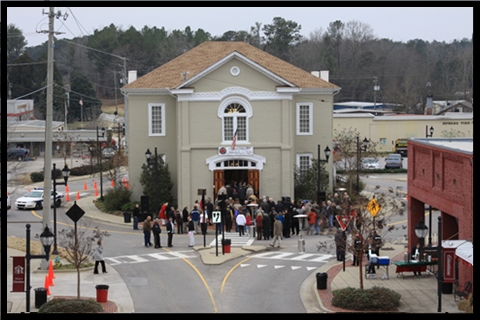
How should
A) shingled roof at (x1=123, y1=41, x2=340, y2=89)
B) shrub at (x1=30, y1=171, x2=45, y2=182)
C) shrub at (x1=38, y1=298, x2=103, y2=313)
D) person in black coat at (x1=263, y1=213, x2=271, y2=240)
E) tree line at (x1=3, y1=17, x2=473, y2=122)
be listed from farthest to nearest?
tree line at (x1=3, y1=17, x2=473, y2=122) → shrub at (x1=30, y1=171, x2=45, y2=182) → shingled roof at (x1=123, y1=41, x2=340, y2=89) → person in black coat at (x1=263, y1=213, x2=271, y2=240) → shrub at (x1=38, y1=298, x2=103, y2=313)

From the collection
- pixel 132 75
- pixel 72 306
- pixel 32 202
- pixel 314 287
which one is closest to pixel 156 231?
pixel 314 287

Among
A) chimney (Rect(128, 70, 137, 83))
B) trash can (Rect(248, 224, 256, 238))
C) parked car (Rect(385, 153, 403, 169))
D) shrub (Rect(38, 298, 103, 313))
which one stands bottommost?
shrub (Rect(38, 298, 103, 313))

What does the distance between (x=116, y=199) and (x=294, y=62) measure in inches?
2491

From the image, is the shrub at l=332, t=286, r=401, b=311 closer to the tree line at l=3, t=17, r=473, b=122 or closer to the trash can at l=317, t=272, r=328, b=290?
the trash can at l=317, t=272, r=328, b=290

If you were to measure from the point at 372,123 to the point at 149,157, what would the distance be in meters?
37.4

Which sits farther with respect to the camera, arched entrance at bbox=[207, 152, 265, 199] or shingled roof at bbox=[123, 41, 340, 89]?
shingled roof at bbox=[123, 41, 340, 89]

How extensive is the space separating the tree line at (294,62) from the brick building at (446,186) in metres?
68.2

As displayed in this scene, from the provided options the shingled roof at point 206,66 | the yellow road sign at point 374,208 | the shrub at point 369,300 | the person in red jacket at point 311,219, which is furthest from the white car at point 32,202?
the shrub at point 369,300

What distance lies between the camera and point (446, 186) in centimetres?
2623

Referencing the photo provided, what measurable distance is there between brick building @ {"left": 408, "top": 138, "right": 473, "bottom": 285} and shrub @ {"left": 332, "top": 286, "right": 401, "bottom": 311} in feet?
7.15

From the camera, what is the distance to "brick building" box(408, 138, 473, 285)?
23.8 metres

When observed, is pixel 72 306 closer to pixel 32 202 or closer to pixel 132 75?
pixel 32 202

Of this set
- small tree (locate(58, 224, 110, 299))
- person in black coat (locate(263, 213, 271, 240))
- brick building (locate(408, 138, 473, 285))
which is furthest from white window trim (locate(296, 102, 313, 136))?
brick building (locate(408, 138, 473, 285))

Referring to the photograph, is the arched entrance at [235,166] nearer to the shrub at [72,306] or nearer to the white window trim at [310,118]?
the white window trim at [310,118]
